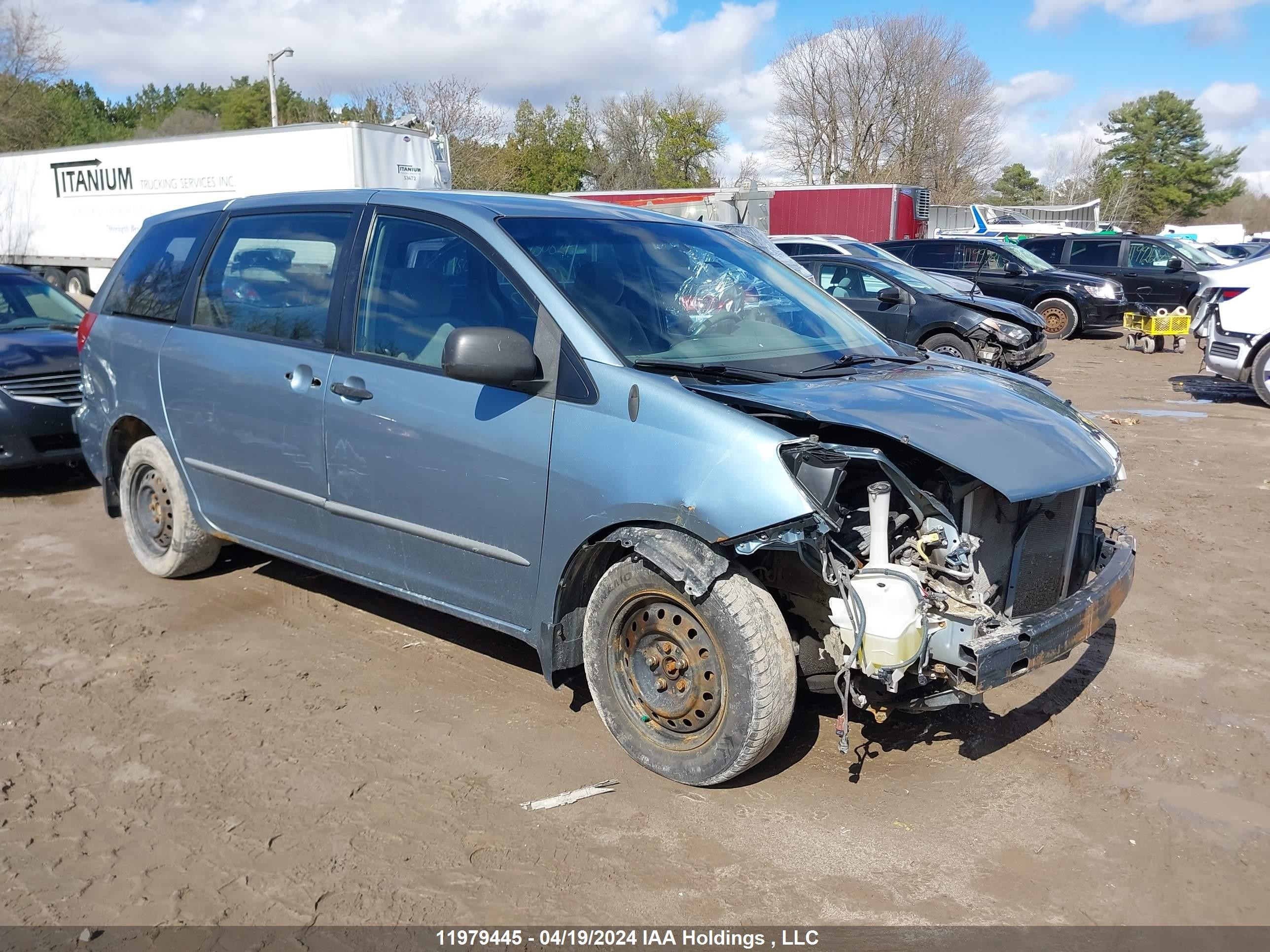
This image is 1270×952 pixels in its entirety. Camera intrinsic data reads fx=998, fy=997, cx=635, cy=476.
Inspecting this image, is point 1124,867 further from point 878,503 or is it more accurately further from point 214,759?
point 214,759

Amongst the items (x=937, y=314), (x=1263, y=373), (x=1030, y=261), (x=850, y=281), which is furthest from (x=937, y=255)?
(x=1263, y=373)

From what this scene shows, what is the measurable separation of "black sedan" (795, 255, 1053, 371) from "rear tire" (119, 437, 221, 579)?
28.0ft

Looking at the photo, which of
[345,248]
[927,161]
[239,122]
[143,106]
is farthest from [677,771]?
[143,106]

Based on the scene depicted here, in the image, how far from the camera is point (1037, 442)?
335 centimetres

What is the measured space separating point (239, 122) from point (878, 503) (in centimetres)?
6610

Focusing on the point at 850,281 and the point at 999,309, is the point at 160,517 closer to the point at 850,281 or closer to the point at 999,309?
the point at 850,281

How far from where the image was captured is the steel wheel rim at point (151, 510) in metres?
5.38

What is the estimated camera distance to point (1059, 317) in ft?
59.5

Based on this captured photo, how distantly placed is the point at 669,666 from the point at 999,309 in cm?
1014

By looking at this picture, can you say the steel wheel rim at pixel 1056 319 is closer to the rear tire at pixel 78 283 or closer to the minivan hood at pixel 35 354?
the minivan hood at pixel 35 354

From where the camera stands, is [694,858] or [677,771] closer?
[694,858]

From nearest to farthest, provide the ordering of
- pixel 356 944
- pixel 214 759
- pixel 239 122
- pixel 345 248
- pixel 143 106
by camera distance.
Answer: pixel 356 944 → pixel 214 759 → pixel 345 248 → pixel 239 122 → pixel 143 106

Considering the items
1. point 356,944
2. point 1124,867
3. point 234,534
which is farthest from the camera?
point 234,534

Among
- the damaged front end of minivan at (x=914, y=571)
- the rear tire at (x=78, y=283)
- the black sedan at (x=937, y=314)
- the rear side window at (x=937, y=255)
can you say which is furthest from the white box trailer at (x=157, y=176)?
the damaged front end of minivan at (x=914, y=571)
